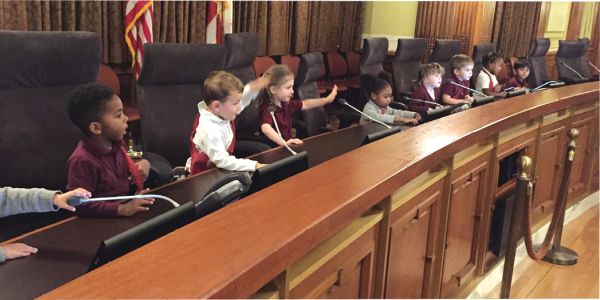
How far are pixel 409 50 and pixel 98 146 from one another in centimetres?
320

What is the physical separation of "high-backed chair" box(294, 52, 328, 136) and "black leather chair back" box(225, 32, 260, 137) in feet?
0.94

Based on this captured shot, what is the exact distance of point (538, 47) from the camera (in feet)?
17.6

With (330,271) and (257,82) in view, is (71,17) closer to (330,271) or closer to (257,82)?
(257,82)

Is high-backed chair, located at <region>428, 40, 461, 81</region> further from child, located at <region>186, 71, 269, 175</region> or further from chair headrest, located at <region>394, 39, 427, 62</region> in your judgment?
child, located at <region>186, 71, 269, 175</region>

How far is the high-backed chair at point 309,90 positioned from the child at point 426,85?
0.68 metres

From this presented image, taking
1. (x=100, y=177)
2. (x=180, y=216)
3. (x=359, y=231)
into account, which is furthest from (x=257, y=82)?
(x=180, y=216)

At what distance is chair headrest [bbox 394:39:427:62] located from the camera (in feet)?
13.6

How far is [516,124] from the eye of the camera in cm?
202

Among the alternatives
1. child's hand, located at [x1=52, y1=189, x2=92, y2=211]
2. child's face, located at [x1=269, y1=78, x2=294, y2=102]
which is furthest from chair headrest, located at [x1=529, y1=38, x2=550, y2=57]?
child's hand, located at [x1=52, y1=189, x2=92, y2=211]

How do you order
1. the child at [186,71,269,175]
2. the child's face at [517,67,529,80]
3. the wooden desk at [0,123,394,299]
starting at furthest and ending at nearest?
the child's face at [517,67,529,80] < the child at [186,71,269,175] < the wooden desk at [0,123,394,299]

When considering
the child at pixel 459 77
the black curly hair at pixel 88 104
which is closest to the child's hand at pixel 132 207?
the black curly hair at pixel 88 104

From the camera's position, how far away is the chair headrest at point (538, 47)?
17.5ft

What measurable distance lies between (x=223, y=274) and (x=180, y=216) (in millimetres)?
230

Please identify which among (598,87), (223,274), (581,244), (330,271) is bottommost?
(581,244)
